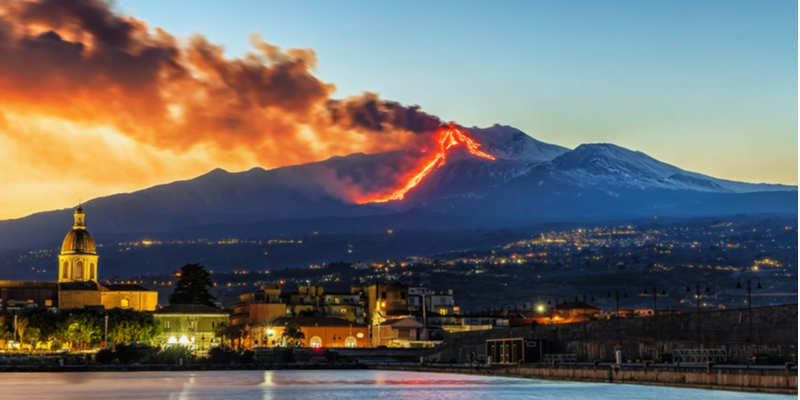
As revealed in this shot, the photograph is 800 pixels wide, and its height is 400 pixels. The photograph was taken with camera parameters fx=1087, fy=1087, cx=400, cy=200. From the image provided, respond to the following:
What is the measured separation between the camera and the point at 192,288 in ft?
619

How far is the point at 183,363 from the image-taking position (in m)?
114

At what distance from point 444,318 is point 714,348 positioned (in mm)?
94830

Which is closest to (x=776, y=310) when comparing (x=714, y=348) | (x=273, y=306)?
(x=714, y=348)

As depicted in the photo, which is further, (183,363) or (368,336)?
(368,336)

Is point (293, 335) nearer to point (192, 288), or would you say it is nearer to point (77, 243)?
point (192, 288)

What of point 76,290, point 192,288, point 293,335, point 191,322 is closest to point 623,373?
point 293,335

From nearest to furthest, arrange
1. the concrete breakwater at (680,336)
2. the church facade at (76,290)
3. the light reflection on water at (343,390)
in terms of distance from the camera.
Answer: the light reflection on water at (343,390) → the concrete breakwater at (680,336) → the church facade at (76,290)

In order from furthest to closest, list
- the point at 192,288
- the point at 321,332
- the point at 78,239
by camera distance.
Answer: the point at 192,288
the point at 78,239
the point at 321,332

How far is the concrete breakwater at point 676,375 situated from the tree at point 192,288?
113 m

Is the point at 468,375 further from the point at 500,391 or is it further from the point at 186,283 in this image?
the point at 186,283

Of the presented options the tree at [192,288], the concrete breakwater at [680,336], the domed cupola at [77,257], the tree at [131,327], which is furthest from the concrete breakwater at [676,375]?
the tree at [192,288]

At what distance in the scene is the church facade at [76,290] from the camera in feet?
561

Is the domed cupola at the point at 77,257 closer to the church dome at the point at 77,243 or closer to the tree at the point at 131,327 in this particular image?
the church dome at the point at 77,243

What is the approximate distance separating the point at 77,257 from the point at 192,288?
2082 centimetres
